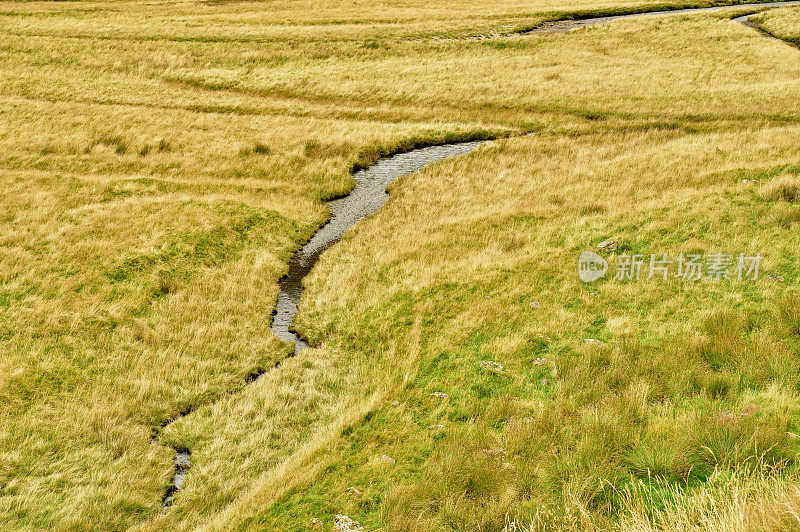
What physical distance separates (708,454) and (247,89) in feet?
152

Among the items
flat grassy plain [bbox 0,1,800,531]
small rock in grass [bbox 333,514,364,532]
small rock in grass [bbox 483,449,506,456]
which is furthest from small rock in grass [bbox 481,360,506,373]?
Answer: small rock in grass [bbox 333,514,364,532]

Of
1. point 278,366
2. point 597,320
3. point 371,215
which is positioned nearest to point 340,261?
point 371,215

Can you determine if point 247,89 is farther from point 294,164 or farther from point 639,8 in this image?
point 639,8

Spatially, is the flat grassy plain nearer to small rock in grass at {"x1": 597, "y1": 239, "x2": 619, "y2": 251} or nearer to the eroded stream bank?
the eroded stream bank

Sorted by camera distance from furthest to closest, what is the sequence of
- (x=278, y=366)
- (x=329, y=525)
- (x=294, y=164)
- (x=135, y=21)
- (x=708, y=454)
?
(x=135, y=21), (x=294, y=164), (x=278, y=366), (x=329, y=525), (x=708, y=454)

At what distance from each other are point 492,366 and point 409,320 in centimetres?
423

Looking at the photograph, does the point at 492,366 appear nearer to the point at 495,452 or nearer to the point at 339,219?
the point at 495,452

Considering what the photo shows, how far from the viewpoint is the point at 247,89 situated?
46406 mm

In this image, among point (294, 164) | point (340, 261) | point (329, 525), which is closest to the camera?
point (329, 525)

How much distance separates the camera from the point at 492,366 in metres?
12.0

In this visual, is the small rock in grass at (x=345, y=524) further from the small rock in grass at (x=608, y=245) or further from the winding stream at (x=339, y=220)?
the small rock in grass at (x=608, y=245)

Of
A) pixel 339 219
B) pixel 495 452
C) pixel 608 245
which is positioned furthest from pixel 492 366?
pixel 339 219

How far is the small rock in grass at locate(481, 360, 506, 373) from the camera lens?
1172 centimetres

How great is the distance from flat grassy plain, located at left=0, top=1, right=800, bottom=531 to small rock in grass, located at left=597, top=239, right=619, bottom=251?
51 centimetres
